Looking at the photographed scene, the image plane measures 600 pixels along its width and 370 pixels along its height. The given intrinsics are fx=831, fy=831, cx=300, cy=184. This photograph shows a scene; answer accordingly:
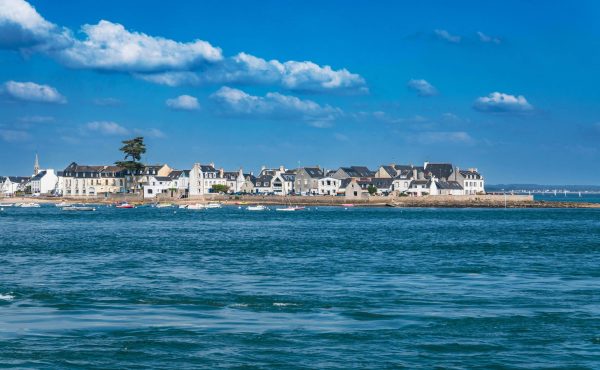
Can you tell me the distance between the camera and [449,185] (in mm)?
172500

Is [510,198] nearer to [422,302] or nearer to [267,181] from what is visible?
[267,181]

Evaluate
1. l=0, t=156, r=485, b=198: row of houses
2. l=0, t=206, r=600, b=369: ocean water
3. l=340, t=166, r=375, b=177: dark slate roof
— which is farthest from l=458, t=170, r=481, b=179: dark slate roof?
l=0, t=206, r=600, b=369: ocean water

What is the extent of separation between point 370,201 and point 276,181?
109 ft

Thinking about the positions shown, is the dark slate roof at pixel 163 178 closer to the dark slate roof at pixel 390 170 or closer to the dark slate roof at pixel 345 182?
→ the dark slate roof at pixel 345 182

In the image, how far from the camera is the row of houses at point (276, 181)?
174 m

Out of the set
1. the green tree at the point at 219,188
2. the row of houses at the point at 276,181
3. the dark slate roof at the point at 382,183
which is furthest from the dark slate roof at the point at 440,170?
the green tree at the point at 219,188

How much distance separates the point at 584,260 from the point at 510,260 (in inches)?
167

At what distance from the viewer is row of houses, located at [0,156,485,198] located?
173750 millimetres

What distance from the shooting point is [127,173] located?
603 ft

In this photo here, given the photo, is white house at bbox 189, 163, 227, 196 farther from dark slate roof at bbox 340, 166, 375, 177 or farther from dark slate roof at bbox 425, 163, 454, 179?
dark slate roof at bbox 425, 163, 454, 179

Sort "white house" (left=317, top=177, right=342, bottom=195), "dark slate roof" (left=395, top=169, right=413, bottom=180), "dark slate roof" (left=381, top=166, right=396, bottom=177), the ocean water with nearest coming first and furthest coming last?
the ocean water
"dark slate roof" (left=395, top=169, right=413, bottom=180)
"dark slate roof" (left=381, top=166, right=396, bottom=177)
"white house" (left=317, top=177, right=342, bottom=195)

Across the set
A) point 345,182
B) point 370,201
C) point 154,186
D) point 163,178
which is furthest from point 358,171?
point 154,186

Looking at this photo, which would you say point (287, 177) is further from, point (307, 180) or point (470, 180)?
point (470, 180)

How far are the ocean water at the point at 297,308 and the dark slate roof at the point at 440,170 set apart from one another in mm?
124180
